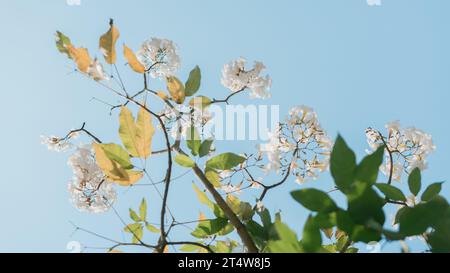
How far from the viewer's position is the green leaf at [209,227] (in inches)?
42.7

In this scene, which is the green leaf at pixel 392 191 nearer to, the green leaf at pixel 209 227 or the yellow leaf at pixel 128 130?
the green leaf at pixel 209 227

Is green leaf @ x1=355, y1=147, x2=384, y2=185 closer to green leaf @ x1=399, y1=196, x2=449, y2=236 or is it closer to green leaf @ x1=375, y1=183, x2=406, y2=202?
green leaf @ x1=399, y1=196, x2=449, y2=236

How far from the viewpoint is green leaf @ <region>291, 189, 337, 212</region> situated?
0.52 meters

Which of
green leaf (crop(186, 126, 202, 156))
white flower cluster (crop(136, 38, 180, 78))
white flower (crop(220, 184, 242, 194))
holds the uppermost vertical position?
white flower cluster (crop(136, 38, 180, 78))

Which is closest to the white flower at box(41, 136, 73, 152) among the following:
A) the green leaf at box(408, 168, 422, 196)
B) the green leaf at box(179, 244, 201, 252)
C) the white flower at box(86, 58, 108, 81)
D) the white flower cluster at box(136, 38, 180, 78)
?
the white flower cluster at box(136, 38, 180, 78)

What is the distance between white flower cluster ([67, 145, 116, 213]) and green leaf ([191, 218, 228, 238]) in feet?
0.77

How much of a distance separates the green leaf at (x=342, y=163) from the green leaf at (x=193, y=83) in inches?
32.7

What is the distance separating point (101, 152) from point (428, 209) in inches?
25.4

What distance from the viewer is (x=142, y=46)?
144 cm

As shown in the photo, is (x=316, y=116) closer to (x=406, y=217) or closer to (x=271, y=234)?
(x=271, y=234)

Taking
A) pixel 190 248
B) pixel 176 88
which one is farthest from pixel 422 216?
pixel 176 88

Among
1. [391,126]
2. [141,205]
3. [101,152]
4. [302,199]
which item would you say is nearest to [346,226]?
[302,199]

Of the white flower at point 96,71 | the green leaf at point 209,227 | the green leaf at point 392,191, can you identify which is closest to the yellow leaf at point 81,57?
the white flower at point 96,71
